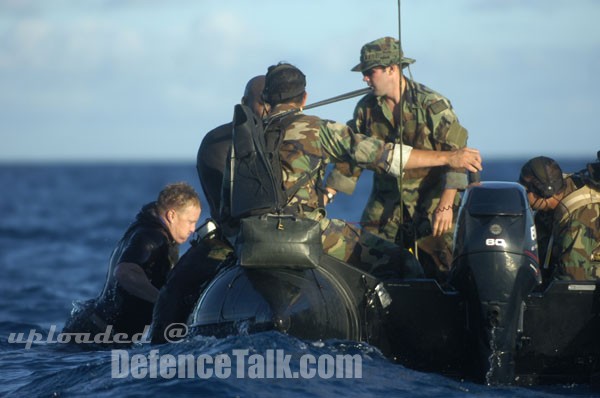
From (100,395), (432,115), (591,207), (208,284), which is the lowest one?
(100,395)

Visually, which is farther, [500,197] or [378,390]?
[500,197]

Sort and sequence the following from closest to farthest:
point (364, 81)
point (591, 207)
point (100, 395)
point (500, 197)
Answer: point (100, 395) < point (500, 197) < point (591, 207) < point (364, 81)

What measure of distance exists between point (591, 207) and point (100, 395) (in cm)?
348

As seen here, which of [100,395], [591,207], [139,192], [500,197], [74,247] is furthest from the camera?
[139,192]

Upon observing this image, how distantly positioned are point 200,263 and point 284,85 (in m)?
1.33

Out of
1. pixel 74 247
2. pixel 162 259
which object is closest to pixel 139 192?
pixel 74 247

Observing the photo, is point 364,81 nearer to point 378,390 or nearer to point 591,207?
point 591,207

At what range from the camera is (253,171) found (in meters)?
7.50

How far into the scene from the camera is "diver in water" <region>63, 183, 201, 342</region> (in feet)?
29.9

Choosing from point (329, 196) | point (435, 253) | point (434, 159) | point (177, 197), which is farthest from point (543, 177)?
point (177, 197)

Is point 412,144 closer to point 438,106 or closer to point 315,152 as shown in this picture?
point 438,106

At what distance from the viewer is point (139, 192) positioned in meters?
64.4

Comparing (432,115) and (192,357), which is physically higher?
(432,115)

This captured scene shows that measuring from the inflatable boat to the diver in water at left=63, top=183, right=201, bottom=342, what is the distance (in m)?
1.60
